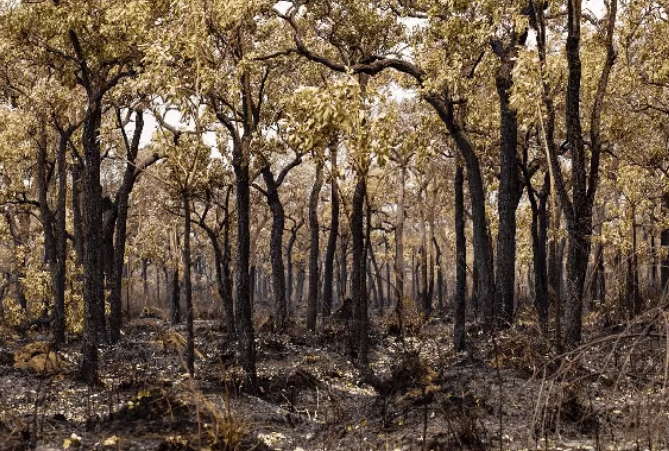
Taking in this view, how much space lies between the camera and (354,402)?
10812 mm

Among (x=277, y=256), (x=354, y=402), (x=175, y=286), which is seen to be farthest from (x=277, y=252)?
(x=354, y=402)

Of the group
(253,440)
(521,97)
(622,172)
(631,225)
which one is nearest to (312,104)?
(521,97)

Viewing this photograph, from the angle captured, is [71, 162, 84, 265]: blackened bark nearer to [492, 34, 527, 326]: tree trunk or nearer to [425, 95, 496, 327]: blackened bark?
[425, 95, 496, 327]: blackened bark

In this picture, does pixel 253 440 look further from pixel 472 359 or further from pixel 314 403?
pixel 472 359

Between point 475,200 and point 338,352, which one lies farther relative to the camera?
point 338,352

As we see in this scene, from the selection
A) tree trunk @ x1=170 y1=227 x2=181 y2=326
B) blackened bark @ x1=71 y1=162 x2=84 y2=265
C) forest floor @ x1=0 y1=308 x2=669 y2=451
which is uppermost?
blackened bark @ x1=71 y1=162 x2=84 y2=265

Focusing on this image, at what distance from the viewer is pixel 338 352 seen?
1589 cm

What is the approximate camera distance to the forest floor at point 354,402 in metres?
6.13

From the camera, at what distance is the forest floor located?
6.13 metres

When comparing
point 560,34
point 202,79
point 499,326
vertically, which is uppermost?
point 560,34

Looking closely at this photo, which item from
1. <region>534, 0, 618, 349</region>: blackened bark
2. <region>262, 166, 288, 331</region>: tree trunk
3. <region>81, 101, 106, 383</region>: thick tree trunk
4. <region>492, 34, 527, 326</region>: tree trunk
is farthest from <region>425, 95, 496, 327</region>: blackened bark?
<region>262, 166, 288, 331</region>: tree trunk

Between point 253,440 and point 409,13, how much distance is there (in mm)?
8977

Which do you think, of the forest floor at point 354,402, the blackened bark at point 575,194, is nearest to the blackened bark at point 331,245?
the forest floor at point 354,402

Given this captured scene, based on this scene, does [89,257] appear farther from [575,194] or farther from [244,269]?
[575,194]
